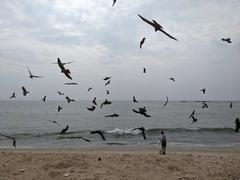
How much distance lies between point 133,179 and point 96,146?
66.0 ft

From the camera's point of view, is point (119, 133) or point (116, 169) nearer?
point (116, 169)

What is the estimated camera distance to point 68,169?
16797mm

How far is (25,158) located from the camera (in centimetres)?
2028

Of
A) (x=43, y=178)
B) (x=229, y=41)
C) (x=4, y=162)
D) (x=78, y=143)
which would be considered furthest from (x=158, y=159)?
(x=78, y=143)

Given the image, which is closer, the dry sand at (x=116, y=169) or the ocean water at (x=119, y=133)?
the dry sand at (x=116, y=169)

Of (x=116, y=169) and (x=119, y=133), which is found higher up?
(x=116, y=169)

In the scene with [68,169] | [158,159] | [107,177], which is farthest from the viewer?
[158,159]

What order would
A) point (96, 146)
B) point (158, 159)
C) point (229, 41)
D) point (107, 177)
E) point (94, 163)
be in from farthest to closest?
point (96, 146) < point (158, 159) < point (94, 163) < point (107, 177) < point (229, 41)

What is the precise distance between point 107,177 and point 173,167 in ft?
12.1

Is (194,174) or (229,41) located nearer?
(229,41)

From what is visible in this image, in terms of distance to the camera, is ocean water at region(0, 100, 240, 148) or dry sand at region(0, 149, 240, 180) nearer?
dry sand at region(0, 149, 240, 180)

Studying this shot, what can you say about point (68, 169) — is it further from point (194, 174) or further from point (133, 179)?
point (194, 174)

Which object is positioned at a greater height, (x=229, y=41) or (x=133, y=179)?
(x=229, y=41)

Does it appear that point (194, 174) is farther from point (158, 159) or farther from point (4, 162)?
point (4, 162)
